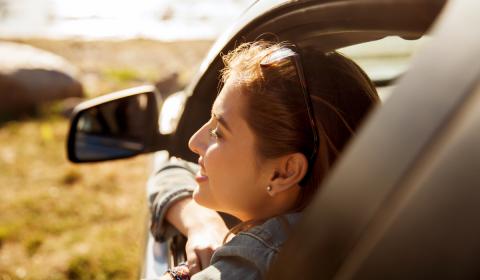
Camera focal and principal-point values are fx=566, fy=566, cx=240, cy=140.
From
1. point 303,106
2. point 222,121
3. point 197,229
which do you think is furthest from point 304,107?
point 197,229

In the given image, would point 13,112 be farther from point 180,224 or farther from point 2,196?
point 180,224

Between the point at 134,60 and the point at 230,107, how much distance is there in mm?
8155

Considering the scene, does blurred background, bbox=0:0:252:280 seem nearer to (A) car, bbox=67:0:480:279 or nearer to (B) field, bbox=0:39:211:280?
(B) field, bbox=0:39:211:280

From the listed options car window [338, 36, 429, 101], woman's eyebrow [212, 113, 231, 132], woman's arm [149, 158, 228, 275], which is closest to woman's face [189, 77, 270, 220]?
woman's eyebrow [212, 113, 231, 132]

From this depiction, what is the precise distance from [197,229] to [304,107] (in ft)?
A: 2.02

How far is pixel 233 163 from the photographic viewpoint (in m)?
1.43

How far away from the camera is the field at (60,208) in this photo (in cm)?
384

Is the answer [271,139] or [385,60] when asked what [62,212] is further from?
[271,139]

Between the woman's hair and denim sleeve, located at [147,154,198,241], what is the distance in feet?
1.85

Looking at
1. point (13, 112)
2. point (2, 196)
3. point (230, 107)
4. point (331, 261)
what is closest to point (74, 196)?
point (2, 196)

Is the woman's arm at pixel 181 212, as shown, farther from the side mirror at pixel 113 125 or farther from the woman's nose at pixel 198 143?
the side mirror at pixel 113 125

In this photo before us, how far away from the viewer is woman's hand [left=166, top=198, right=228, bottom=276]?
1.59 m

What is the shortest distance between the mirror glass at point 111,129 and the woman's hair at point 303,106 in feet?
3.66

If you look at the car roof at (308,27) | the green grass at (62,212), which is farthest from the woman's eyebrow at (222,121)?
the green grass at (62,212)
